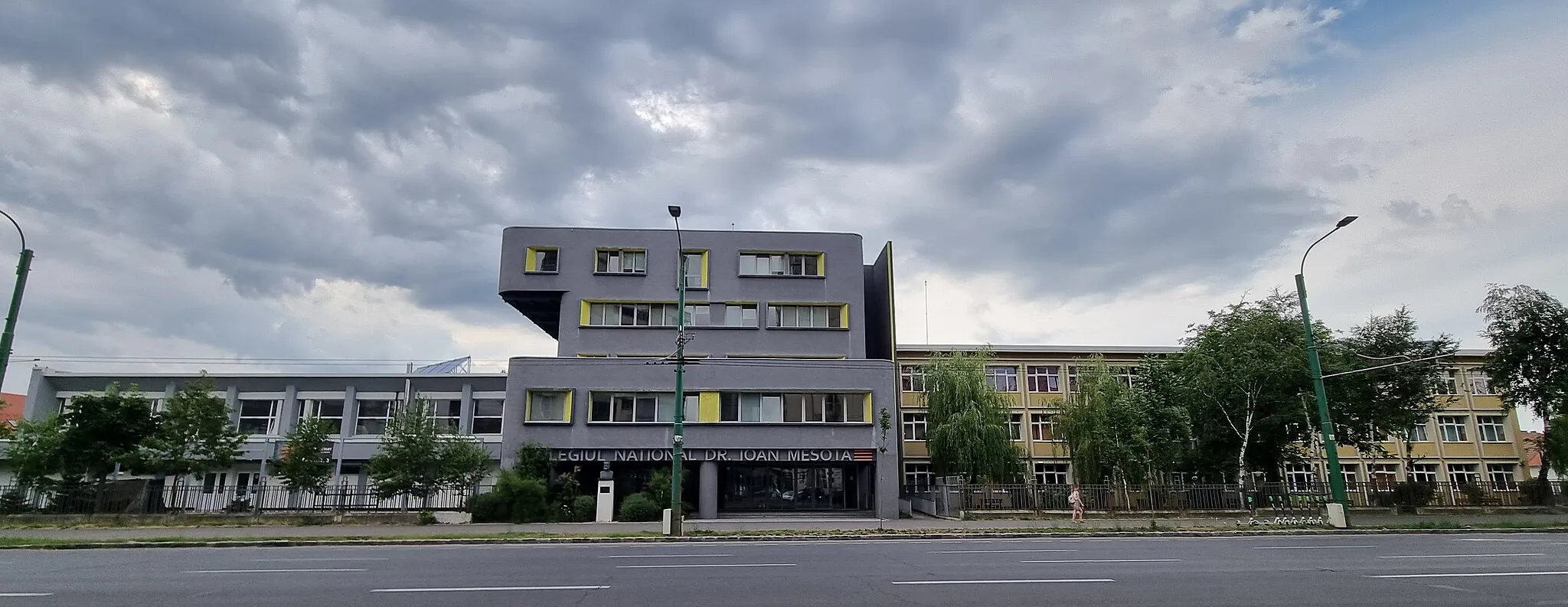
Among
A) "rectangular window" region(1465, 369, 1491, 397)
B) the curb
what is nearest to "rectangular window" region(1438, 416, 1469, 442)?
"rectangular window" region(1465, 369, 1491, 397)

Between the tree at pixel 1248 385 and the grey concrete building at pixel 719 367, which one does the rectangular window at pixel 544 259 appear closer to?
the grey concrete building at pixel 719 367

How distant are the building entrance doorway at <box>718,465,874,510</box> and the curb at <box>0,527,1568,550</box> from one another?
1395 cm

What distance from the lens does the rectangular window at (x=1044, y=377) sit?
52156mm

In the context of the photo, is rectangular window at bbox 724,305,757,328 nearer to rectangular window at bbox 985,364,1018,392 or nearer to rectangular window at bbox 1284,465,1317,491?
rectangular window at bbox 985,364,1018,392

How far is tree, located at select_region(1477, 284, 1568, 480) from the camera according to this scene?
1350 inches

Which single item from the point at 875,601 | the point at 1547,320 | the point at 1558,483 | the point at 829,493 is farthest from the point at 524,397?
the point at 1558,483

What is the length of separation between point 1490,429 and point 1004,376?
3175 centimetres

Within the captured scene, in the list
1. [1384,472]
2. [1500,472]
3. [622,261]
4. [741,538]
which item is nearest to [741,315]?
[622,261]

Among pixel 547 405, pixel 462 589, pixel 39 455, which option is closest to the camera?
pixel 462 589

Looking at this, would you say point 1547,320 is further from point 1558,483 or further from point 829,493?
point 829,493

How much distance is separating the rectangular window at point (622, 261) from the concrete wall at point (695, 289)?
0.93 feet

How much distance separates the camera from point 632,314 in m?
39.6

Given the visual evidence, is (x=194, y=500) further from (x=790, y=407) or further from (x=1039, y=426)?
(x=1039, y=426)

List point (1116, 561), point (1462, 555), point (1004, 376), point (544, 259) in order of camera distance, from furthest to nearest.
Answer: point (1004, 376) < point (544, 259) < point (1462, 555) < point (1116, 561)
